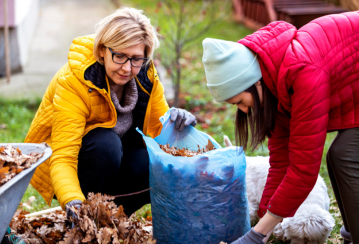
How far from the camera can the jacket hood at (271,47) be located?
1591mm

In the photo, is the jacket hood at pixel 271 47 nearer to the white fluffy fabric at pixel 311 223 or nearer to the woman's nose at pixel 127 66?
the woman's nose at pixel 127 66

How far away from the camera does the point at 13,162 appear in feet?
4.87

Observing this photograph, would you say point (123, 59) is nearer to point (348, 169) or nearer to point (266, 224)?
point (266, 224)

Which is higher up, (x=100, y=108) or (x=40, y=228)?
(x=100, y=108)

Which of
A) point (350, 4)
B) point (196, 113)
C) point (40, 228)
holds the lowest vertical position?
point (196, 113)

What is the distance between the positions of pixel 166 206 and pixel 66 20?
782cm

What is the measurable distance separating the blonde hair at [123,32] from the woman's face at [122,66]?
0.03 metres

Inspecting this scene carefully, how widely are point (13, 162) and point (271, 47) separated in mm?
1134

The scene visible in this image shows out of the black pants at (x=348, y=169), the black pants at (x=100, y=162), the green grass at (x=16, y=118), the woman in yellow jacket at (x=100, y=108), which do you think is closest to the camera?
the black pants at (x=348, y=169)

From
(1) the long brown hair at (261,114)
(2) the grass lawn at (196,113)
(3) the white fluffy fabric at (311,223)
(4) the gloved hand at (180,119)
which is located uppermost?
(1) the long brown hair at (261,114)

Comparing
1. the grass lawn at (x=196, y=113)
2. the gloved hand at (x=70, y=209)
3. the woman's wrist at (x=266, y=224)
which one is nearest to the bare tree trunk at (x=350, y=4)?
the grass lawn at (x=196, y=113)

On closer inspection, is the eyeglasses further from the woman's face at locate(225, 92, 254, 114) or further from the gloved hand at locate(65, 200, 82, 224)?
the gloved hand at locate(65, 200, 82, 224)

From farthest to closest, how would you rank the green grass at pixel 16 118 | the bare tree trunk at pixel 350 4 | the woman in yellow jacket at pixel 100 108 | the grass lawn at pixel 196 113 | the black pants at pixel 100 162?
1. the bare tree trunk at pixel 350 4
2. the green grass at pixel 16 118
3. the grass lawn at pixel 196 113
4. the black pants at pixel 100 162
5. the woman in yellow jacket at pixel 100 108

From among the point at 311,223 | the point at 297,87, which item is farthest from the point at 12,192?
the point at 311,223
